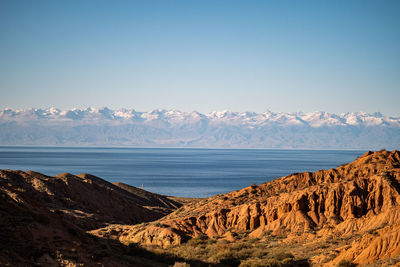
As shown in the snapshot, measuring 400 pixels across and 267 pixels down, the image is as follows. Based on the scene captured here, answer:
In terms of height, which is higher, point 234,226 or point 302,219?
point 302,219

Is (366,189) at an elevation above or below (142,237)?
above

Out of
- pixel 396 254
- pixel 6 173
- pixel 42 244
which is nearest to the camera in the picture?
pixel 42 244

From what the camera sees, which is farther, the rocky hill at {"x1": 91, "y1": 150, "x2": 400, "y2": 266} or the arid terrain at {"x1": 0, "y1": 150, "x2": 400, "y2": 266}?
the rocky hill at {"x1": 91, "y1": 150, "x2": 400, "y2": 266}

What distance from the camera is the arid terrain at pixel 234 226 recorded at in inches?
1005

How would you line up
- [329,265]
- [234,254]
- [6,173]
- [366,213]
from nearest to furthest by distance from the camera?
[329,265]
[234,254]
[366,213]
[6,173]

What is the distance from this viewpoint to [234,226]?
45.2m

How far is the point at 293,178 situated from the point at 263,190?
12.9ft

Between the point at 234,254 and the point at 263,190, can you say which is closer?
the point at 234,254

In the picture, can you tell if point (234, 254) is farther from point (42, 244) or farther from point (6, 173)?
point (6, 173)

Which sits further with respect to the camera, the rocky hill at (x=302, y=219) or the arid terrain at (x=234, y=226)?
the rocky hill at (x=302, y=219)

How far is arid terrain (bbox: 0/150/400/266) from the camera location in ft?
83.8

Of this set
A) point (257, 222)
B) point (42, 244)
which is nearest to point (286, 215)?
point (257, 222)

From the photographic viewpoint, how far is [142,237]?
4244 cm

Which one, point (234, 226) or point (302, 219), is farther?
point (234, 226)
